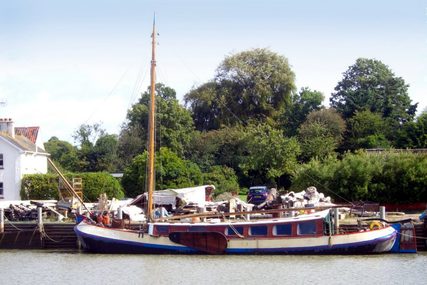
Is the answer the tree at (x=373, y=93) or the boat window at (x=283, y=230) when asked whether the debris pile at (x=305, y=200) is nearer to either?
the boat window at (x=283, y=230)

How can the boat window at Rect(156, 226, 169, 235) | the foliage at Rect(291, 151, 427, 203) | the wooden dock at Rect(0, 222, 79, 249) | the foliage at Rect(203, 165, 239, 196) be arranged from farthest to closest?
the foliage at Rect(203, 165, 239, 196) → the foliage at Rect(291, 151, 427, 203) → the wooden dock at Rect(0, 222, 79, 249) → the boat window at Rect(156, 226, 169, 235)

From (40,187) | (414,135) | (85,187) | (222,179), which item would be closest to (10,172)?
(40,187)

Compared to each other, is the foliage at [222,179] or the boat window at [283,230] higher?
the foliage at [222,179]

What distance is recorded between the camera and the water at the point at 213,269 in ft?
115

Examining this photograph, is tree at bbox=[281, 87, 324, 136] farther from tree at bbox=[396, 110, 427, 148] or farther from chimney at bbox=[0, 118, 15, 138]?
chimney at bbox=[0, 118, 15, 138]

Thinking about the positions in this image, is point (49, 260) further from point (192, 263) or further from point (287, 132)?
point (287, 132)

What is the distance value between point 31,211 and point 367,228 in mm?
21891

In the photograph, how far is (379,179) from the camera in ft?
179

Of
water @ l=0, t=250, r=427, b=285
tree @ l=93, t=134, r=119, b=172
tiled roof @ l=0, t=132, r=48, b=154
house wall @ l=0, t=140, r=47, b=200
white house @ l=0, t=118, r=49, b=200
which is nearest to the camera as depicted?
water @ l=0, t=250, r=427, b=285

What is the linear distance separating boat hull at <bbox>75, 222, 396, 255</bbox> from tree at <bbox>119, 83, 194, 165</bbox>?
1436 inches

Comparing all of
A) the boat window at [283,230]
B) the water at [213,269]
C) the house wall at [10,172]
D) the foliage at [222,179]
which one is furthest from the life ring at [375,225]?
the house wall at [10,172]

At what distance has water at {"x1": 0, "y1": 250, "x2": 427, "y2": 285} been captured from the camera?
3516 centimetres

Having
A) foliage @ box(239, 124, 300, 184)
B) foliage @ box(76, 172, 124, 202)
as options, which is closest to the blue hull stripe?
foliage @ box(76, 172, 124, 202)

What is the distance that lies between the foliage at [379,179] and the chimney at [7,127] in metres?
28.1
